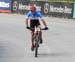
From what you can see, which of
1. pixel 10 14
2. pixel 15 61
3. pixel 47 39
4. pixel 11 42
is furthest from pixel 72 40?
pixel 10 14

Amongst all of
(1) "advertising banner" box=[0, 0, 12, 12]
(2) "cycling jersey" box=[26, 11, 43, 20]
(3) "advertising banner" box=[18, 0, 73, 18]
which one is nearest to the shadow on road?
(2) "cycling jersey" box=[26, 11, 43, 20]

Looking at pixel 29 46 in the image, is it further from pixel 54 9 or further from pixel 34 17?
pixel 54 9

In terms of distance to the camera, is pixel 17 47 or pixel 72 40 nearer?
pixel 17 47

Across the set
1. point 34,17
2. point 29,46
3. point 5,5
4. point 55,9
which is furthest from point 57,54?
point 5,5

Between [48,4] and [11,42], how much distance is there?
839 inches

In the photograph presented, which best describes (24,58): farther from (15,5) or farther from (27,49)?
(15,5)

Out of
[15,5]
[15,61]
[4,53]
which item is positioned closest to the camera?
[15,61]

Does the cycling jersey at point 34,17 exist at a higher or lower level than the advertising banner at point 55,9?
higher

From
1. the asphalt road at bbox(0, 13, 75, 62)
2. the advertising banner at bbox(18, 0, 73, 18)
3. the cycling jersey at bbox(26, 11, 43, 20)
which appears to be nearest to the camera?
the asphalt road at bbox(0, 13, 75, 62)

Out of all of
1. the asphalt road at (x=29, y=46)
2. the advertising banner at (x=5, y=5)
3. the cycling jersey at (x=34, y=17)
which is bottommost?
the asphalt road at (x=29, y=46)

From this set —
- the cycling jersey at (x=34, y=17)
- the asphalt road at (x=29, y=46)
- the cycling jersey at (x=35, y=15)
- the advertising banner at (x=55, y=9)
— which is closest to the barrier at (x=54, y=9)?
the advertising banner at (x=55, y=9)

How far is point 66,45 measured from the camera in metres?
20.1

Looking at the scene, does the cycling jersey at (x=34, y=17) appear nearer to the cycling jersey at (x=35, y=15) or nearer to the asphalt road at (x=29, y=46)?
the cycling jersey at (x=35, y=15)

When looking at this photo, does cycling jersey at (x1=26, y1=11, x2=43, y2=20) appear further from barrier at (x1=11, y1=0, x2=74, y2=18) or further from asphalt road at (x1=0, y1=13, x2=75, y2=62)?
barrier at (x1=11, y1=0, x2=74, y2=18)
